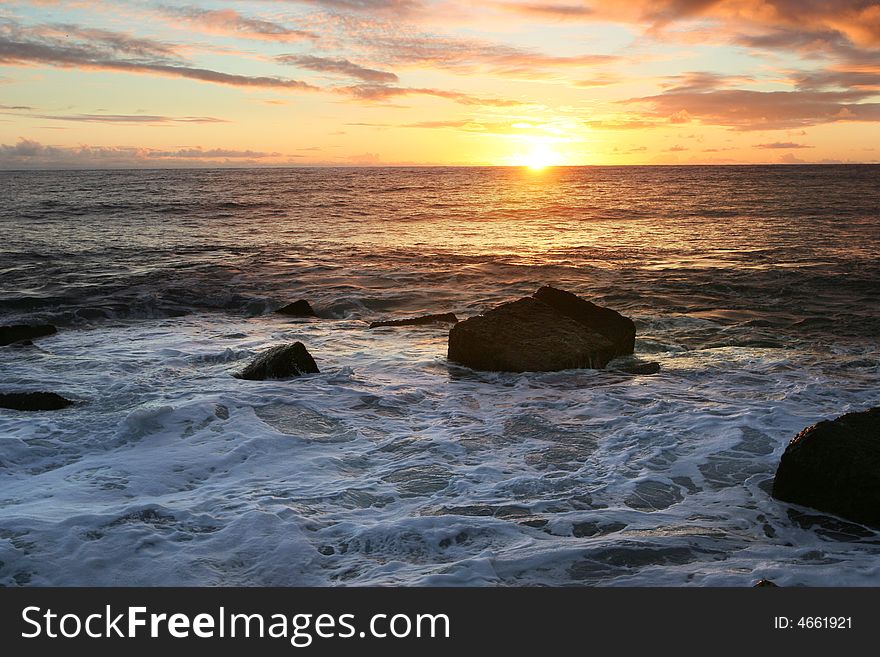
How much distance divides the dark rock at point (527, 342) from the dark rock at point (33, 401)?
5179 millimetres

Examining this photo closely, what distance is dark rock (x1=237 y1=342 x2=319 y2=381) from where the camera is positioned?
938cm

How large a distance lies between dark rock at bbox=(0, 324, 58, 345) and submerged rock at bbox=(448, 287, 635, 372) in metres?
7.34

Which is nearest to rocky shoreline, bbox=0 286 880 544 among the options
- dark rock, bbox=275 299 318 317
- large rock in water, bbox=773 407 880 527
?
large rock in water, bbox=773 407 880 527

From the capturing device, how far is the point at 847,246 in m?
24.1

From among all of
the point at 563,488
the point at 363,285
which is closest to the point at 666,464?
the point at 563,488

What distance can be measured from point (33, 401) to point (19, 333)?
4485mm

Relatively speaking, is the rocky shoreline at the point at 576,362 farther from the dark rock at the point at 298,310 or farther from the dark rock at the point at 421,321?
the dark rock at the point at 298,310

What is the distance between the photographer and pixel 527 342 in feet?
32.2

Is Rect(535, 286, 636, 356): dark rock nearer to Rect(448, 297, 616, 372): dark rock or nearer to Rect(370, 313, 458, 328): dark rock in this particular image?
Rect(448, 297, 616, 372): dark rock

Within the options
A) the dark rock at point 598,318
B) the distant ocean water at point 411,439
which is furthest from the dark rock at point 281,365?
the dark rock at point 598,318

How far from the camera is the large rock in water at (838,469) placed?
537 cm

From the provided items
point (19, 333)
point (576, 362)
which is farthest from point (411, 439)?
point (19, 333)
